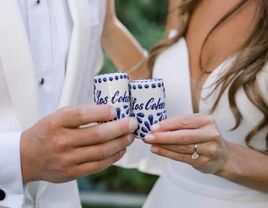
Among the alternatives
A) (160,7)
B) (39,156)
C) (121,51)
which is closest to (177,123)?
(39,156)

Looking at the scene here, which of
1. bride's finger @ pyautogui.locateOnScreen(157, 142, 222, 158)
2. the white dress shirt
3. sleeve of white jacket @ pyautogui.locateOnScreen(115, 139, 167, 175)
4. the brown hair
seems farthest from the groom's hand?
sleeve of white jacket @ pyautogui.locateOnScreen(115, 139, 167, 175)

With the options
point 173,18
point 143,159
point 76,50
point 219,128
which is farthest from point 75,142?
point 173,18

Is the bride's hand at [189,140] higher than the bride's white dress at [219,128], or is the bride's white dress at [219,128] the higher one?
the bride's hand at [189,140]

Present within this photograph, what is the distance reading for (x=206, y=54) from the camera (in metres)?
1.94

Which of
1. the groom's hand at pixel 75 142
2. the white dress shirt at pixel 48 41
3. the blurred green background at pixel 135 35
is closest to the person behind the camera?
the groom's hand at pixel 75 142

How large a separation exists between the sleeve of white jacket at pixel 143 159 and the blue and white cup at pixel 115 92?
2.59ft

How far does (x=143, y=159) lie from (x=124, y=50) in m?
0.40

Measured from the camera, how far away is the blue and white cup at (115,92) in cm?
137

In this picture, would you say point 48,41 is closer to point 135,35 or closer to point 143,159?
point 143,159

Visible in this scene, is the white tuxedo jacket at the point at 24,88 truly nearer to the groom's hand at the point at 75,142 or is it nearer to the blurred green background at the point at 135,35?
the groom's hand at the point at 75,142

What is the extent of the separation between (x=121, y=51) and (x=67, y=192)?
28.3 inches

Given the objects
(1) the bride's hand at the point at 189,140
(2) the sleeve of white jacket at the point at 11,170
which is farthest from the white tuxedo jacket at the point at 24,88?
(1) the bride's hand at the point at 189,140

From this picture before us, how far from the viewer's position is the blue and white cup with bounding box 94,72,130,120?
1.37 meters

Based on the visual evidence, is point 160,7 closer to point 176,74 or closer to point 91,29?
point 176,74
